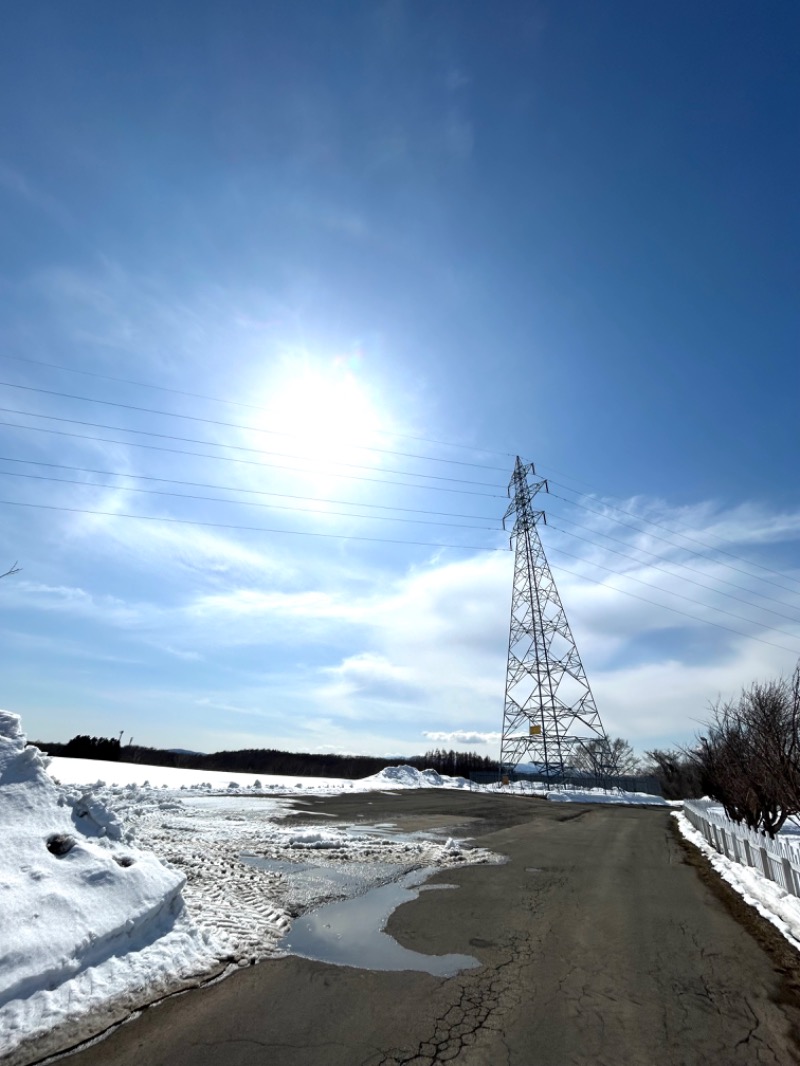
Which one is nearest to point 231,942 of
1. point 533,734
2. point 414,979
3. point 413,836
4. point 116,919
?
point 116,919

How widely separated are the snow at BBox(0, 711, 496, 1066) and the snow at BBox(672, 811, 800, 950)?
5.31 metres

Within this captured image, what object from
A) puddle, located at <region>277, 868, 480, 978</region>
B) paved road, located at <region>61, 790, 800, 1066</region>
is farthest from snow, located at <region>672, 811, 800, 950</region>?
puddle, located at <region>277, 868, 480, 978</region>

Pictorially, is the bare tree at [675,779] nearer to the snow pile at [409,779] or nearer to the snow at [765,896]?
the snow pile at [409,779]

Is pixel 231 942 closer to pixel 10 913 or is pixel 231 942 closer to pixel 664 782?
pixel 10 913

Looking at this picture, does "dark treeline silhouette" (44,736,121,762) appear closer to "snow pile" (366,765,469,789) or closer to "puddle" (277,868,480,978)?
"snow pile" (366,765,469,789)

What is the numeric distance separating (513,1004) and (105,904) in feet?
13.0

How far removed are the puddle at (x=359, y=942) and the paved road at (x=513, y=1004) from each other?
0.64 feet

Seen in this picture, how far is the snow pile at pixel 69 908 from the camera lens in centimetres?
407

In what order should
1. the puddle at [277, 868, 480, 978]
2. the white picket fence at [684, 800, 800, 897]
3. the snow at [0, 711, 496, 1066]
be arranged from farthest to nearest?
the white picket fence at [684, 800, 800, 897]
the puddle at [277, 868, 480, 978]
the snow at [0, 711, 496, 1066]

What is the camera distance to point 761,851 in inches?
382

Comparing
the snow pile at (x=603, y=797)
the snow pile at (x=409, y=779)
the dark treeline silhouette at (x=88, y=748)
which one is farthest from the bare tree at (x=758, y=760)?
the dark treeline silhouette at (x=88, y=748)

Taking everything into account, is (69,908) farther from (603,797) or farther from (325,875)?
(603,797)

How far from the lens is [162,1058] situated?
11.5 ft

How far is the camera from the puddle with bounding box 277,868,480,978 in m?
5.33
